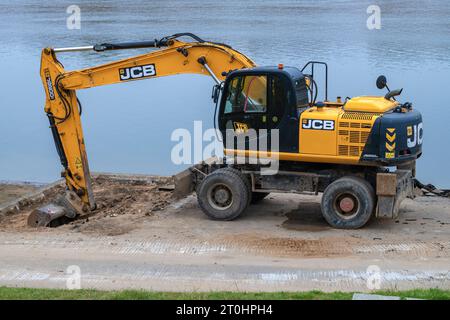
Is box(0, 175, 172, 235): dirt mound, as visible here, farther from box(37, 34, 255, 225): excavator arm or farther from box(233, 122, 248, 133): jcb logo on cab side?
box(233, 122, 248, 133): jcb logo on cab side

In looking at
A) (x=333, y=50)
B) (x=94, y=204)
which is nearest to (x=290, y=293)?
(x=94, y=204)

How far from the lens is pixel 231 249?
1354cm

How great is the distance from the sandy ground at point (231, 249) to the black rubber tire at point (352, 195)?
0.65 ft

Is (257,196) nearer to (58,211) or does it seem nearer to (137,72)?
(137,72)

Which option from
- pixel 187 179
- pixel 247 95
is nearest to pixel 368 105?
pixel 247 95

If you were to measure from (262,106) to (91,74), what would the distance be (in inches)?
134

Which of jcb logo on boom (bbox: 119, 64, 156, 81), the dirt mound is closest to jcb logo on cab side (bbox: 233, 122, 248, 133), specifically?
jcb logo on boom (bbox: 119, 64, 156, 81)

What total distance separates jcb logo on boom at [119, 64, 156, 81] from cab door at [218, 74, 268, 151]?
5.43ft

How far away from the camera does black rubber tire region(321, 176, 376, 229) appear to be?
14.7 meters

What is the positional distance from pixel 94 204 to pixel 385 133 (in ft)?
20.2

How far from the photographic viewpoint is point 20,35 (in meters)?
39.2

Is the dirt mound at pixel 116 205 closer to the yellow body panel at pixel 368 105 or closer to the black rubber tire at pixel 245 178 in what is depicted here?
the black rubber tire at pixel 245 178

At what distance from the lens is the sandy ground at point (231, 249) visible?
11445mm
